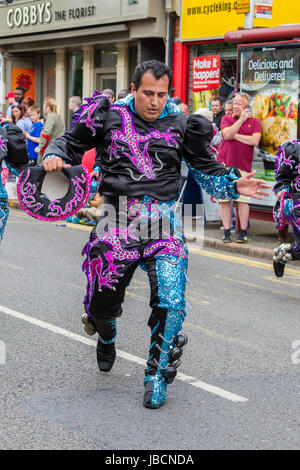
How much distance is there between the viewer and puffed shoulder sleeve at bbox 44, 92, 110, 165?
4.89m

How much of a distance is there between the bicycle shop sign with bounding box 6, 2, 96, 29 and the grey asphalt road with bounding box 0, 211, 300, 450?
12734 mm

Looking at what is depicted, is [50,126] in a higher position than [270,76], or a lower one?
lower

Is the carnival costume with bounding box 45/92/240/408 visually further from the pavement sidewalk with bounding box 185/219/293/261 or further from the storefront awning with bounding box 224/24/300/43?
the storefront awning with bounding box 224/24/300/43

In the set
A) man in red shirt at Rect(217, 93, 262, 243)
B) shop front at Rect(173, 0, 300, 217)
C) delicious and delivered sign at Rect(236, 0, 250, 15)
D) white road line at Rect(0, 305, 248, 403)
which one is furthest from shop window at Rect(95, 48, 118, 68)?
white road line at Rect(0, 305, 248, 403)

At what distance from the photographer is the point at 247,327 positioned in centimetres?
678

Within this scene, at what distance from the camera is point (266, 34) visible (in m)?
11.9

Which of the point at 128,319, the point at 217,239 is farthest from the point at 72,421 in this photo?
the point at 217,239

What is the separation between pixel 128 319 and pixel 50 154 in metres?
2.37

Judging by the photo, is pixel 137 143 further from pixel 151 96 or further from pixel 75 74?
pixel 75 74

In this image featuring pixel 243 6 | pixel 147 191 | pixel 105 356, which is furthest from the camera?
pixel 243 6

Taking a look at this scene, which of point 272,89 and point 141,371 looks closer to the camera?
point 141,371

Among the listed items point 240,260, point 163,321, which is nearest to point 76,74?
point 240,260

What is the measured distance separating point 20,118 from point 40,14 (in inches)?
258
